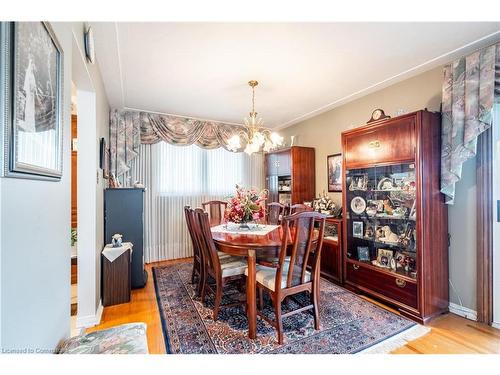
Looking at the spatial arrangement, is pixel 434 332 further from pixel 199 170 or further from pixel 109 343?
pixel 199 170

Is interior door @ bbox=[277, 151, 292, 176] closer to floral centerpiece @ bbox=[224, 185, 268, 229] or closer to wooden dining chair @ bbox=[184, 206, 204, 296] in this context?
floral centerpiece @ bbox=[224, 185, 268, 229]

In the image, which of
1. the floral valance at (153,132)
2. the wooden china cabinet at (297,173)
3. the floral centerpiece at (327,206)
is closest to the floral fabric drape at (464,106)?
the floral centerpiece at (327,206)

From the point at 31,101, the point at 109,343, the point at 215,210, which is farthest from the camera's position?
the point at 215,210

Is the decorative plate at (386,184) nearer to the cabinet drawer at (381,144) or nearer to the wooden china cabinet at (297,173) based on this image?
the cabinet drawer at (381,144)

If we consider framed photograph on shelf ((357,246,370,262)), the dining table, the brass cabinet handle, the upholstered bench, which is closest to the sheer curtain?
the dining table

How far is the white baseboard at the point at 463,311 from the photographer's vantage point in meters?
2.13

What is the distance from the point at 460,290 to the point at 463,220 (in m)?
0.68

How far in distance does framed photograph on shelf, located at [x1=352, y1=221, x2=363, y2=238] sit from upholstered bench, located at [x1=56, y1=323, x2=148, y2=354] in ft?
8.14

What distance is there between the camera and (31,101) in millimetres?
752

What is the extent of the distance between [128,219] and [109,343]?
2.04 metres

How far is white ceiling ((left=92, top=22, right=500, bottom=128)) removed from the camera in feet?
5.99

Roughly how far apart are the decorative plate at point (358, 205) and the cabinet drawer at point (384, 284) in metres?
0.64

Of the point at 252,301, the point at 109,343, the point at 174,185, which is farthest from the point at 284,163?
the point at 109,343
